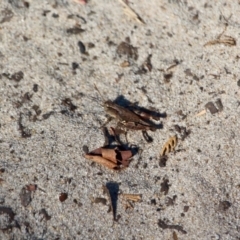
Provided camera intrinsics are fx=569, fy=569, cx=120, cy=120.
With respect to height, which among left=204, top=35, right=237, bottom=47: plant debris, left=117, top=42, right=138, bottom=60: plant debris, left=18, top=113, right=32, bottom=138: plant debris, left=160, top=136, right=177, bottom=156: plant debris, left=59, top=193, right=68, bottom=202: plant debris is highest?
left=204, top=35, right=237, bottom=47: plant debris

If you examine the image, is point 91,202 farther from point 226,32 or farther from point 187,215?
point 226,32

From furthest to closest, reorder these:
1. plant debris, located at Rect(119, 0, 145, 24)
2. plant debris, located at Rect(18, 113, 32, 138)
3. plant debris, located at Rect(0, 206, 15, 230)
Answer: plant debris, located at Rect(119, 0, 145, 24) < plant debris, located at Rect(18, 113, 32, 138) < plant debris, located at Rect(0, 206, 15, 230)

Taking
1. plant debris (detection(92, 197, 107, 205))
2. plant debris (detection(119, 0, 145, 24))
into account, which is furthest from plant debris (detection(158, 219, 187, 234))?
plant debris (detection(119, 0, 145, 24))

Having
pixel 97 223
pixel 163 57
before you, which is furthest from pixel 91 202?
pixel 163 57

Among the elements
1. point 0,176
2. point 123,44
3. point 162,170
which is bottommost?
point 0,176

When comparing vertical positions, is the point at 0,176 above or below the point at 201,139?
below

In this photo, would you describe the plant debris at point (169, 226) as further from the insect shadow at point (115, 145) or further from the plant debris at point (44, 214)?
the plant debris at point (44, 214)

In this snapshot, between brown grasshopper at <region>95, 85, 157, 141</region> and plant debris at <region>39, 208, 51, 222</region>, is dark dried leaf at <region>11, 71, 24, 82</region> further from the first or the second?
plant debris at <region>39, 208, 51, 222</region>
